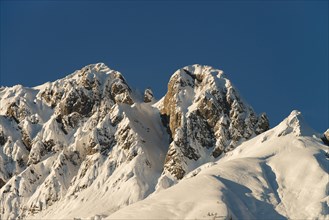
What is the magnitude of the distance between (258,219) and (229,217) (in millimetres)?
11345

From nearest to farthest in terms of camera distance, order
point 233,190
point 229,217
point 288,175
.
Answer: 1. point 229,217
2. point 233,190
3. point 288,175

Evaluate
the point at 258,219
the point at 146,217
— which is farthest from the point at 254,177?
the point at 146,217

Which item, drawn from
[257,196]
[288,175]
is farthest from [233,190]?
[288,175]

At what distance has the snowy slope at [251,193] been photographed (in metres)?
162

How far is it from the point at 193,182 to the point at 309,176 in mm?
24519

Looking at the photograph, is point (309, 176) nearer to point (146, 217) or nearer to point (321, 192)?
point (321, 192)

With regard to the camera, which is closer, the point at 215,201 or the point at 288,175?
the point at 215,201

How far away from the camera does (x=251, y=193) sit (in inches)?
7018

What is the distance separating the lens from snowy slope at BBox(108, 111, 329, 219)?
161750 mm

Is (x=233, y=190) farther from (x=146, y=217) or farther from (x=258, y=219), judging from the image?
(x=146, y=217)

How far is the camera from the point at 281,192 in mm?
181875

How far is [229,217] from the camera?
A: 157 m

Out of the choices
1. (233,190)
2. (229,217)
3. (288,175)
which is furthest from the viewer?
(288,175)

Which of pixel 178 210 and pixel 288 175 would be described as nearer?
pixel 178 210
